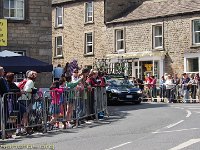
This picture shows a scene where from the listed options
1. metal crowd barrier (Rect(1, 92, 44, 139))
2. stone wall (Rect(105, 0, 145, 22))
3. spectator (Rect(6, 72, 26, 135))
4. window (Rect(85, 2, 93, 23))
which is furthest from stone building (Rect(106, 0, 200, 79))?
spectator (Rect(6, 72, 26, 135))

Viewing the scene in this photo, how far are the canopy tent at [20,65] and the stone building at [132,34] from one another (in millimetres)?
19188

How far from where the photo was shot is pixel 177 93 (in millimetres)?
31094

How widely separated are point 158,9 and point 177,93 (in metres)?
12.2

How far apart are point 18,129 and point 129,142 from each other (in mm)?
3784

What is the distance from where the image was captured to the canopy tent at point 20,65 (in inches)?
794

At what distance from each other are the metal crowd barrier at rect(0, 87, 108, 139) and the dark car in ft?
31.9

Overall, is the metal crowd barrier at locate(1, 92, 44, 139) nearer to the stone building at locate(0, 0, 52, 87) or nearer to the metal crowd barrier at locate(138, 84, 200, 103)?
the stone building at locate(0, 0, 52, 87)

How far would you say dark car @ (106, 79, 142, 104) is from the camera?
28094 mm

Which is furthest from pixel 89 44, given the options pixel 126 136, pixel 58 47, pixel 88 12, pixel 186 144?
pixel 186 144

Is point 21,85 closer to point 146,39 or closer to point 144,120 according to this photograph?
point 144,120

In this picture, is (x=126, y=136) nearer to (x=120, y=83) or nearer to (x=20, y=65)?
(x=20, y=65)

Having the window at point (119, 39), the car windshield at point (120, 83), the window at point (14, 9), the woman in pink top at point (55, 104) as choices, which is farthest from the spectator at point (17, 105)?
the window at point (119, 39)

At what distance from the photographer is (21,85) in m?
15.9

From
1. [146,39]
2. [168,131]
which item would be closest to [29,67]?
[168,131]
